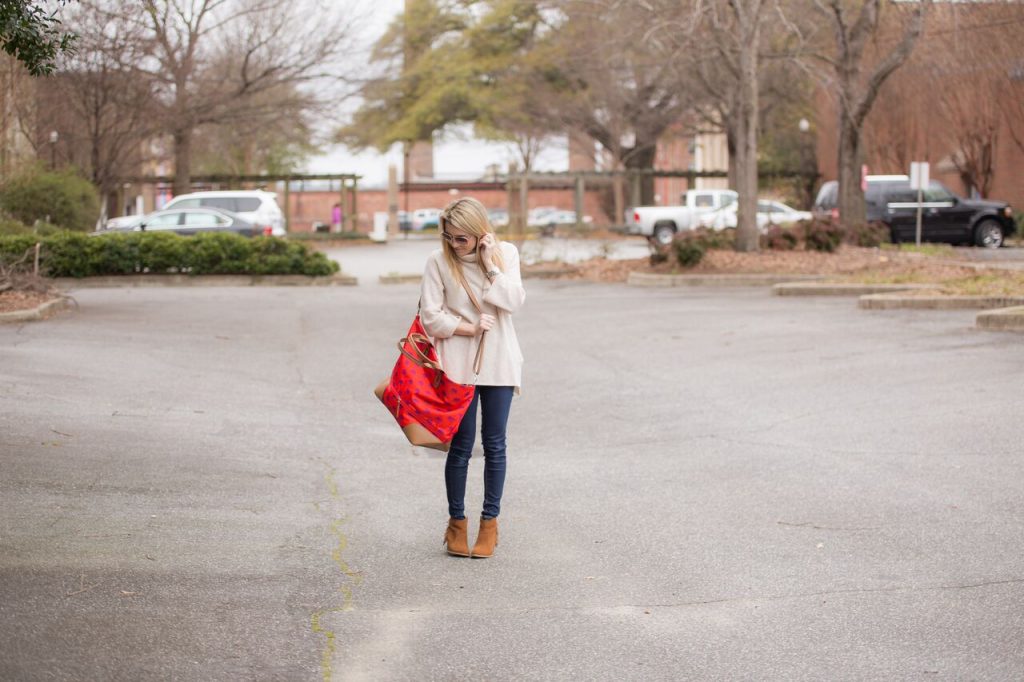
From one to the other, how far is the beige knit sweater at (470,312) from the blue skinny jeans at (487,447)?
0.11 metres

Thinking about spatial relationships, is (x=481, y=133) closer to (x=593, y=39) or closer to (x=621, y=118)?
(x=621, y=118)

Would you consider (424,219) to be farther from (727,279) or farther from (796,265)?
(727,279)

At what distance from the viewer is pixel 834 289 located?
20797 millimetres

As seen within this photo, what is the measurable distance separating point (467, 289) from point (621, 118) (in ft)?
165

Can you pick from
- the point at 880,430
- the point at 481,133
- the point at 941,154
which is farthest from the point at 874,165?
the point at 880,430

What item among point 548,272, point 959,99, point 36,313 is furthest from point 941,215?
point 36,313

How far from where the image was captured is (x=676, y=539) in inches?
277

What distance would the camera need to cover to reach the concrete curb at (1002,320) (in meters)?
15.2

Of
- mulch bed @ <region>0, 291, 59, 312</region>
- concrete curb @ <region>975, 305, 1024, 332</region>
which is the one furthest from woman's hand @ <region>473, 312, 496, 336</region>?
mulch bed @ <region>0, 291, 59, 312</region>

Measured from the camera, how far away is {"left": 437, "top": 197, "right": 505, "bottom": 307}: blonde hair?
6320 millimetres

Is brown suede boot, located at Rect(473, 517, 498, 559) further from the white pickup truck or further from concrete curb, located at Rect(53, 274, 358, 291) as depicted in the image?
the white pickup truck

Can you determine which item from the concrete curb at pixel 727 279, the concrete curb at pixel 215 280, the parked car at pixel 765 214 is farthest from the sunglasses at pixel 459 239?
the parked car at pixel 765 214

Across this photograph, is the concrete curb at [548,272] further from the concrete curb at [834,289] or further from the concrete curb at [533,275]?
the concrete curb at [834,289]

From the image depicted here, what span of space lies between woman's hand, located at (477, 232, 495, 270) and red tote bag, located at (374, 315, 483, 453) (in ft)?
1.17
